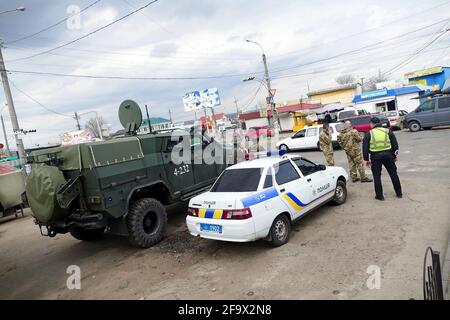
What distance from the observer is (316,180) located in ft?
21.1

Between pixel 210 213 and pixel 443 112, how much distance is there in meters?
17.7

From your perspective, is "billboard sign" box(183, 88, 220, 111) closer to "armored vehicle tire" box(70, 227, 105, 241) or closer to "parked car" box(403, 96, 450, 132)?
"parked car" box(403, 96, 450, 132)

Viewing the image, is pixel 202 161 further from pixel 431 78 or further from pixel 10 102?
pixel 431 78

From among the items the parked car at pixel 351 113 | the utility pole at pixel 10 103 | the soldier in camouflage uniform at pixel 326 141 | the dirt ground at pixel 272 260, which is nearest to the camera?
the dirt ground at pixel 272 260

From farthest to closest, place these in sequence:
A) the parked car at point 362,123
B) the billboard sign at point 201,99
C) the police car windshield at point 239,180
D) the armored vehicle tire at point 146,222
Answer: the billboard sign at point 201,99, the parked car at point 362,123, the armored vehicle tire at point 146,222, the police car windshield at point 239,180

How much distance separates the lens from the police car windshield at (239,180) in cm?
A: 552

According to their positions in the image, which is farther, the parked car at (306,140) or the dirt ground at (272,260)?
the parked car at (306,140)

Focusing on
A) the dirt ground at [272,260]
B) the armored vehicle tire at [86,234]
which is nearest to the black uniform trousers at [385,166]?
the dirt ground at [272,260]

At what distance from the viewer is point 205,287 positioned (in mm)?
4465

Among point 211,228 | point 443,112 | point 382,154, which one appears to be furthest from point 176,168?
point 443,112

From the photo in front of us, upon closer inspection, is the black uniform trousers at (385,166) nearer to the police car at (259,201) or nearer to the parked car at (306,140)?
the police car at (259,201)
